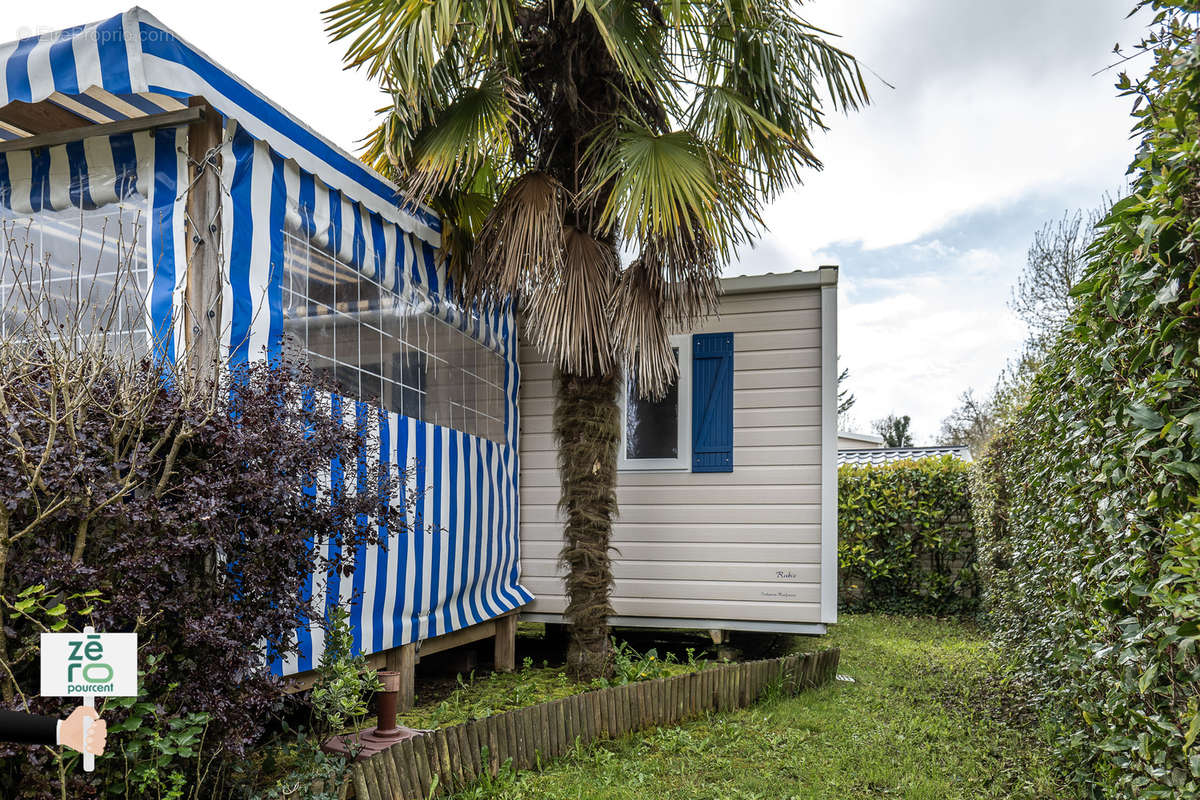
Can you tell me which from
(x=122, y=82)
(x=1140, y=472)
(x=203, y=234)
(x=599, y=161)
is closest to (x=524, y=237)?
(x=599, y=161)

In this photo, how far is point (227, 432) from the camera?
275 centimetres

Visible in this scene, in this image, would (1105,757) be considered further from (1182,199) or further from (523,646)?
(523,646)

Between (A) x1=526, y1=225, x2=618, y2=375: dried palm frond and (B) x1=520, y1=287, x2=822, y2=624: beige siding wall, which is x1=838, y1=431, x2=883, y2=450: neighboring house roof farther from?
(A) x1=526, y1=225, x2=618, y2=375: dried palm frond

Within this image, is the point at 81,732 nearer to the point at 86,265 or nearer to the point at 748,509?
the point at 86,265

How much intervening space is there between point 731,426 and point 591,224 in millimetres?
2173

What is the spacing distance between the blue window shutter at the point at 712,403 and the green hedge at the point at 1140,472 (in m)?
3.24

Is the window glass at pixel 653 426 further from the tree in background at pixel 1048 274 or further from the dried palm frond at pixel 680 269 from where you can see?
the tree in background at pixel 1048 274

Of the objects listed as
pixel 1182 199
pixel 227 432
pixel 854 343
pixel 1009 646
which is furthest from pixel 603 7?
pixel 854 343

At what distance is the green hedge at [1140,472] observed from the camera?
1795mm

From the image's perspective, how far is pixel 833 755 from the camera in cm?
405

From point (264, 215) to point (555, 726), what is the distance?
274cm

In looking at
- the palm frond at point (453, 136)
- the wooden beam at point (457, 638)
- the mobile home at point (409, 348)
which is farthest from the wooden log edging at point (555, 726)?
the palm frond at point (453, 136)

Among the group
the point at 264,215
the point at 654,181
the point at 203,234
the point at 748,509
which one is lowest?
the point at 748,509

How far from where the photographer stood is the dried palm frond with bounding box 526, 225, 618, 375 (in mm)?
4871
